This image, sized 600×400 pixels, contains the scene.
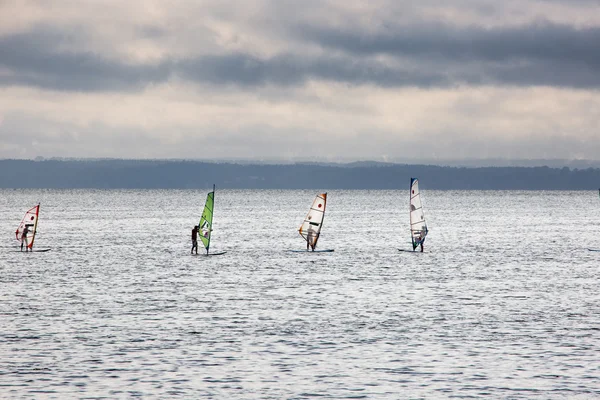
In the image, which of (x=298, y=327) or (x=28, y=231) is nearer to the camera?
(x=298, y=327)

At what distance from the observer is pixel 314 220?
255 ft

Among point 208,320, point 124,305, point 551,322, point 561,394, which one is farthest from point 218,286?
point 561,394

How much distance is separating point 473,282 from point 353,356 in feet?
89.9

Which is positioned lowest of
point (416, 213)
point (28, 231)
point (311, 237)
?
point (28, 231)

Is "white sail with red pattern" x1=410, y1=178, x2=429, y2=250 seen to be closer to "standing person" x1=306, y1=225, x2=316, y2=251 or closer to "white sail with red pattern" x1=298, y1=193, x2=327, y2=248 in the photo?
"white sail with red pattern" x1=298, y1=193, x2=327, y2=248

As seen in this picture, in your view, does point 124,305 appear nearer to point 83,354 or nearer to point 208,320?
point 208,320

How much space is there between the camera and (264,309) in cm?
4400

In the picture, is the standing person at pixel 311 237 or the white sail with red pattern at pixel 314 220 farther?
Result: the standing person at pixel 311 237

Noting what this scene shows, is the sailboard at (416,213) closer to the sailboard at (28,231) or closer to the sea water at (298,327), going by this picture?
the sea water at (298,327)

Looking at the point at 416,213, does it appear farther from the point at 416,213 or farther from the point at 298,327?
the point at 298,327

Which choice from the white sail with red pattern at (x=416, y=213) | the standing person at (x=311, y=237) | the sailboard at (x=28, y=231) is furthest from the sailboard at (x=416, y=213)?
the sailboard at (x=28, y=231)

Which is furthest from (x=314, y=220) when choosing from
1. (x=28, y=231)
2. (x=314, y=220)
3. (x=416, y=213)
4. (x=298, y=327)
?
(x=298, y=327)

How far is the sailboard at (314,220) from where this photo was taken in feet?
248

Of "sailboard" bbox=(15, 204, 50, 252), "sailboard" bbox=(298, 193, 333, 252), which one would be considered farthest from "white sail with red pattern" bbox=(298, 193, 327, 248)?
"sailboard" bbox=(15, 204, 50, 252)
